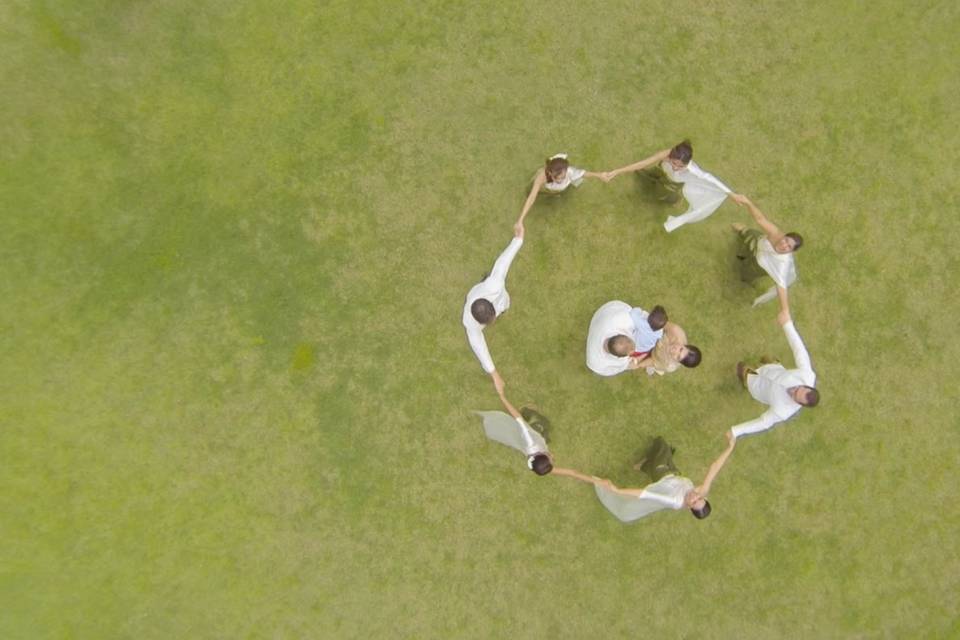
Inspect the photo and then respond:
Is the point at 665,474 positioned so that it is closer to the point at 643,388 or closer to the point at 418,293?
the point at 643,388

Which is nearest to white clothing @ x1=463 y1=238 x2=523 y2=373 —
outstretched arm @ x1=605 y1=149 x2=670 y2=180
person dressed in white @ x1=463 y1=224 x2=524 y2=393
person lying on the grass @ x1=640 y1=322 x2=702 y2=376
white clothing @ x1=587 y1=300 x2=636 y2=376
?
person dressed in white @ x1=463 y1=224 x2=524 y2=393

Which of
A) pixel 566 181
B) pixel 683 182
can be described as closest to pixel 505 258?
pixel 566 181

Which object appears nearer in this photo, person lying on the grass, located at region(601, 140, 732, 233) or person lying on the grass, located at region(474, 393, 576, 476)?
person lying on the grass, located at region(474, 393, 576, 476)

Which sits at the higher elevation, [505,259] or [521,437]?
[505,259]

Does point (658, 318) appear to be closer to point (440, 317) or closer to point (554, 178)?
point (554, 178)

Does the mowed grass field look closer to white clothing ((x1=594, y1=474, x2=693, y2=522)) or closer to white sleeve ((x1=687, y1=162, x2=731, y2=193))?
white clothing ((x1=594, y1=474, x2=693, y2=522))

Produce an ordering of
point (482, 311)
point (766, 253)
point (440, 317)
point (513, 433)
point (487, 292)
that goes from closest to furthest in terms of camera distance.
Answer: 1. point (482, 311)
2. point (487, 292)
3. point (513, 433)
4. point (766, 253)
5. point (440, 317)

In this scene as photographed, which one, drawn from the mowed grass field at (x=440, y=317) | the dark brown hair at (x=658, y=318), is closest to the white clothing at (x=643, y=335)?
the dark brown hair at (x=658, y=318)
